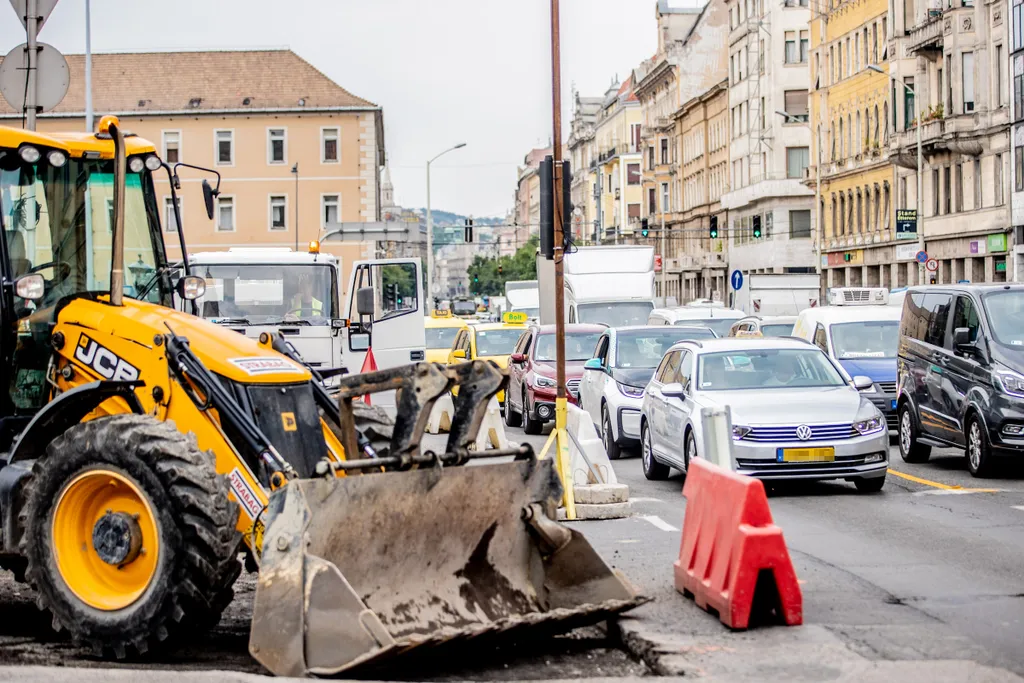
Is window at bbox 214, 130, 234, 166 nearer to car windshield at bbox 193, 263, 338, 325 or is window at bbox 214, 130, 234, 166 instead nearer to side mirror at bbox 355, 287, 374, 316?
car windshield at bbox 193, 263, 338, 325

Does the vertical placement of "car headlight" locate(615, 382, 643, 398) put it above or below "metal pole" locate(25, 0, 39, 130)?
below

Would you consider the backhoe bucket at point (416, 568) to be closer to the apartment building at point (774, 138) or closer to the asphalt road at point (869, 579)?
the asphalt road at point (869, 579)

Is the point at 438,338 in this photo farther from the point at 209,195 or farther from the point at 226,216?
the point at 226,216

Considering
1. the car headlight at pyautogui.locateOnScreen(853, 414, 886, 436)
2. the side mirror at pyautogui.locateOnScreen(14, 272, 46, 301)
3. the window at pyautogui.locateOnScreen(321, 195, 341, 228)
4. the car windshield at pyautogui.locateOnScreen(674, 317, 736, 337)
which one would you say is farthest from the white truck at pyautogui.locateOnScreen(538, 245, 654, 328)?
the window at pyautogui.locateOnScreen(321, 195, 341, 228)

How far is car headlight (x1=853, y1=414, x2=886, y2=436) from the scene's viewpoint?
50.4 ft

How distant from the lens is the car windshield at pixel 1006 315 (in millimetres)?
17438

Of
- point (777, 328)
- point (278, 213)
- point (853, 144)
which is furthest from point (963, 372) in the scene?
point (278, 213)

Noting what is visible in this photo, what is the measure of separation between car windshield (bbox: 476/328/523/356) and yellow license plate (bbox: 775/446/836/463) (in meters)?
17.6

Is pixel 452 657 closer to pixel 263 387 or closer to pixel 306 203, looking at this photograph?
pixel 263 387

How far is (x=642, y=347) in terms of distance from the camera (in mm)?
22953

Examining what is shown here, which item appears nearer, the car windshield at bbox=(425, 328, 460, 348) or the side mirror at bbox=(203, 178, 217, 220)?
the side mirror at bbox=(203, 178, 217, 220)

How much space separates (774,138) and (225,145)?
3311cm

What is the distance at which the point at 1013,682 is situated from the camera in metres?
6.75

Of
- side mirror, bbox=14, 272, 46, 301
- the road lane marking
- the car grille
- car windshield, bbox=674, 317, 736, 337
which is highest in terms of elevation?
side mirror, bbox=14, 272, 46, 301
